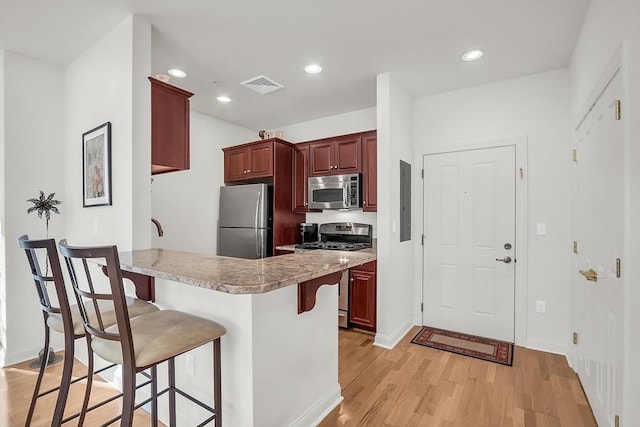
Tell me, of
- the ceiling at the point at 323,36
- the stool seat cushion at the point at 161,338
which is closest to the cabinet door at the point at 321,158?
the ceiling at the point at 323,36

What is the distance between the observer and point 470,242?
3344 millimetres

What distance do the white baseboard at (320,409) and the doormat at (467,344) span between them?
136 centimetres

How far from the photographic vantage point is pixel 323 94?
3.60m

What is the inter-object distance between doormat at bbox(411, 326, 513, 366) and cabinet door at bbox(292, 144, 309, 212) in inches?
85.0

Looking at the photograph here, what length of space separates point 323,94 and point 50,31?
2.44 m

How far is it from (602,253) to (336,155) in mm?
2735

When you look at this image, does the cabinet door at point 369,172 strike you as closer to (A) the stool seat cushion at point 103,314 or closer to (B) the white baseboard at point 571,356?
(B) the white baseboard at point 571,356

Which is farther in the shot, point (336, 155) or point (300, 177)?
point (300, 177)

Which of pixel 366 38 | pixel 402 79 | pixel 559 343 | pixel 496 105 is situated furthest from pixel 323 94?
pixel 559 343

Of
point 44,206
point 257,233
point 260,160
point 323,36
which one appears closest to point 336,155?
point 260,160

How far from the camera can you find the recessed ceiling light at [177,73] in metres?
3.00

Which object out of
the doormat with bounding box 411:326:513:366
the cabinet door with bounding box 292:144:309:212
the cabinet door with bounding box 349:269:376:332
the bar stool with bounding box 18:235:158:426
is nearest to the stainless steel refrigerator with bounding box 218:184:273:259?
the cabinet door with bounding box 292:144:309:212

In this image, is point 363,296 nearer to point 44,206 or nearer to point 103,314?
point 103,314

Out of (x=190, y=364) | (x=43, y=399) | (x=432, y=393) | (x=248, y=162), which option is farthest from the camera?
(x=248, y=162)
